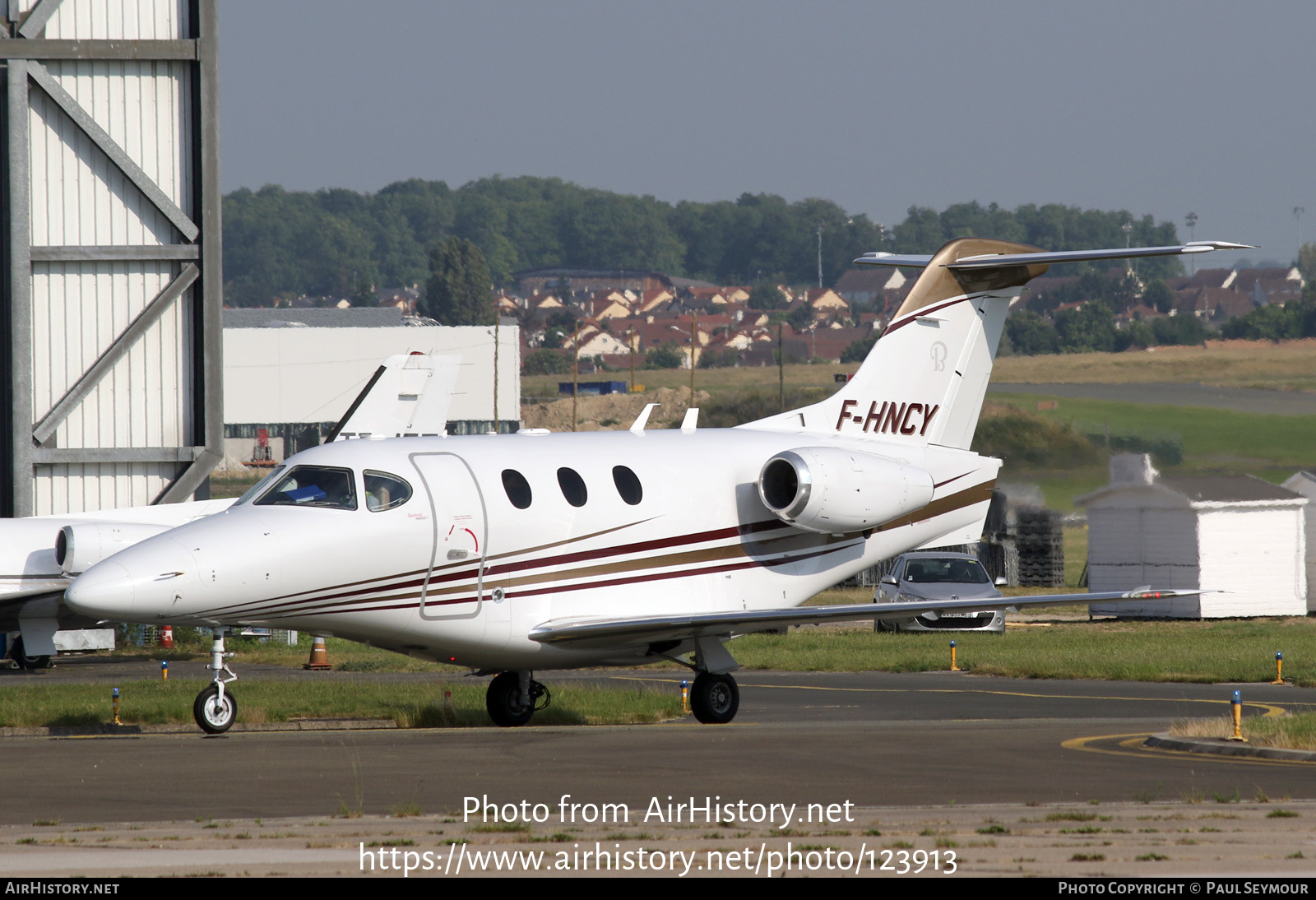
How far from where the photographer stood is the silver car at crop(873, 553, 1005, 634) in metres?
35.5

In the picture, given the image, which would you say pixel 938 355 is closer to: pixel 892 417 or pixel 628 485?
pixel 892 417

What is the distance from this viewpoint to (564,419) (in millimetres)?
111562

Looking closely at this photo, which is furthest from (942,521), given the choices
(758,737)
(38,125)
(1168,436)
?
(1168,436)

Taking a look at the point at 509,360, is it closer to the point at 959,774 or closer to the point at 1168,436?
the point at 1168,436

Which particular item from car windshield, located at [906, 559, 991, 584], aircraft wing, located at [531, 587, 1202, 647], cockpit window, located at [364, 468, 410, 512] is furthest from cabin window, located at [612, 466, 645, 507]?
car windshield, located at [906, 559, 991, 584]

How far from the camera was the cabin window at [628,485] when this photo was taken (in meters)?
19.4

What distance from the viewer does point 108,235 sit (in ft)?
102

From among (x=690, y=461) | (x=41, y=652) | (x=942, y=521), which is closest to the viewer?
(x=690, y=461)

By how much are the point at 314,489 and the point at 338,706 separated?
4034 millimetres

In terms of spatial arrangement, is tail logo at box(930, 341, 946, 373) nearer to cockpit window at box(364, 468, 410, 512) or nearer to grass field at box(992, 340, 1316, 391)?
cockpit window at box(364, 468, 410, 512)

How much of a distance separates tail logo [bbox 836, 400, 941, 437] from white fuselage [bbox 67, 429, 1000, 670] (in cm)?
103

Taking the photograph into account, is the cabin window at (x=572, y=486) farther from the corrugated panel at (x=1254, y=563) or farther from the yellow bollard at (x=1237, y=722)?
the corrugated panel at (x=1254, y=563)

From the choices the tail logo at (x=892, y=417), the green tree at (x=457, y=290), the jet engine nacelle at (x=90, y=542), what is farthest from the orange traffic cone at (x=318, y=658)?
the green tree at (x=457, y=290)

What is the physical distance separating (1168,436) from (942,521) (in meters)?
32.4
